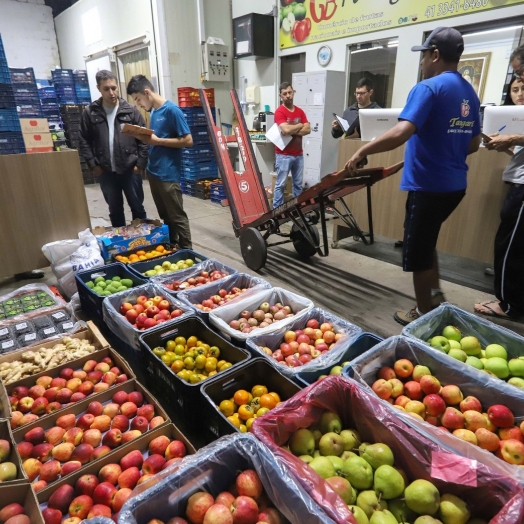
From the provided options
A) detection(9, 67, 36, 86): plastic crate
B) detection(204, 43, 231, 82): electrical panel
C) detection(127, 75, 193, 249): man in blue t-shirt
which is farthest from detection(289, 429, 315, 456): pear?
detection(204, 43, 231, 82): electrical panel

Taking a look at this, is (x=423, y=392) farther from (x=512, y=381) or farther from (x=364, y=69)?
(x=364, y=69)

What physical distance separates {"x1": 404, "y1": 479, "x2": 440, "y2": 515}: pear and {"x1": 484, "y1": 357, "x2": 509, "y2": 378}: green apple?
0.64 meters

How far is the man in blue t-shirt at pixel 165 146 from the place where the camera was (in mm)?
2994

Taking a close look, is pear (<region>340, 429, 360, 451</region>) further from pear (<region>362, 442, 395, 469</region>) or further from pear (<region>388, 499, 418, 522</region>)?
pear (<region>388, 499, 418, 522</region>)

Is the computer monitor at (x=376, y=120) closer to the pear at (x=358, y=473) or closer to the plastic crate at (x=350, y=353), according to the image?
the plastic crate at (x=350, y=353)

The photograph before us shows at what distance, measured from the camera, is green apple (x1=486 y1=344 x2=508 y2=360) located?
4.83 ft

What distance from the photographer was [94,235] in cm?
312

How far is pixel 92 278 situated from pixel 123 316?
0.70 m

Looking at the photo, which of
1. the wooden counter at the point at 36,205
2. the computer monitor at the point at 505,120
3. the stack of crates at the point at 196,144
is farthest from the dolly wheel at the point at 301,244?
the stack of crates at the point at 196,144

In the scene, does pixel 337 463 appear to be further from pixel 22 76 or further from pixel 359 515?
pixel 22 76

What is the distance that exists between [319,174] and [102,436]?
16.6 feet

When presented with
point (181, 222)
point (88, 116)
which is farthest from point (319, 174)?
point (88, 116)

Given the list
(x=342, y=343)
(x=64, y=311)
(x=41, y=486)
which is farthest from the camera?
(x=64, y=311)

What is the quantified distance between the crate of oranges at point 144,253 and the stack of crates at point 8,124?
129 cm
